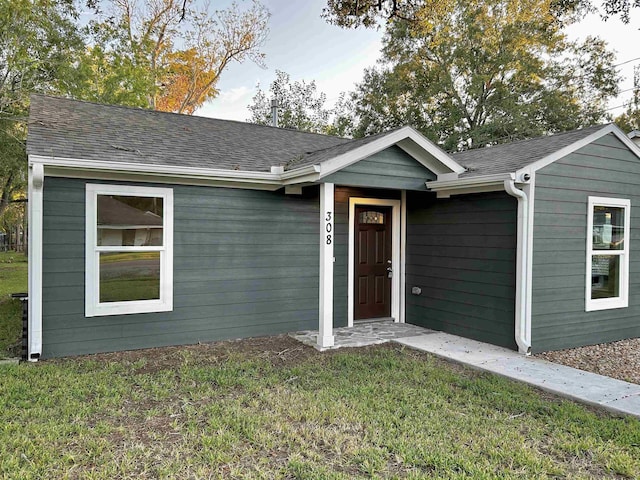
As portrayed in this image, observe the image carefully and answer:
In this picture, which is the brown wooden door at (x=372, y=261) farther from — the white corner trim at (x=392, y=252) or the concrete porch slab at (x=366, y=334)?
the concrete porch slab at (x=366, y=334)

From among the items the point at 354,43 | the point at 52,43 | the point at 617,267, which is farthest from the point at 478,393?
the point at 52,43

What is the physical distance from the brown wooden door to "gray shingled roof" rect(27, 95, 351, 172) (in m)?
1.64

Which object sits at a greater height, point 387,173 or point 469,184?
point 387,173

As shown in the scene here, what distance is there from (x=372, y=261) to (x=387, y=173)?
1.89 meters

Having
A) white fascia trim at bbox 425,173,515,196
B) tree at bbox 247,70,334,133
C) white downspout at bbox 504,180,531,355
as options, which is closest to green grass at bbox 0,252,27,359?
white fascia trim at bbox 425,173,515,196

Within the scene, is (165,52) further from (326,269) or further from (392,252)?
(326,269)

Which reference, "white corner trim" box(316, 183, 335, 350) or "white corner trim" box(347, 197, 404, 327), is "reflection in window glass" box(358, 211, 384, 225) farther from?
"white corner trim" box(316, 183, 335, 350)

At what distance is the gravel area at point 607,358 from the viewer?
491 centimetres

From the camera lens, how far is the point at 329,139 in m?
9.06

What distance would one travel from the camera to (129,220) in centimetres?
548

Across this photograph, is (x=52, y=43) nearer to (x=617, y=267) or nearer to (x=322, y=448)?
(x=322, y=448)

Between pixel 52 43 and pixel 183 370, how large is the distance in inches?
478

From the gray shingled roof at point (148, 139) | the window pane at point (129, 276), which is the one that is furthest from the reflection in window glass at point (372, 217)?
the window pane at point (129, 276)

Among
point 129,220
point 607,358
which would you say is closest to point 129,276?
point 129,220
